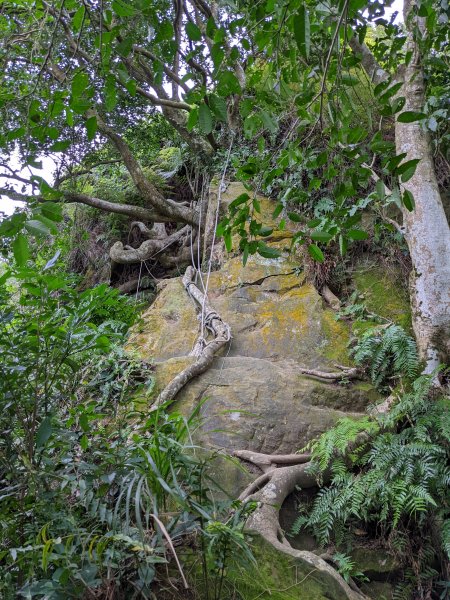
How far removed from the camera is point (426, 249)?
4.15 metres

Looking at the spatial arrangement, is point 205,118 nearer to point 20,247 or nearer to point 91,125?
point 91,125

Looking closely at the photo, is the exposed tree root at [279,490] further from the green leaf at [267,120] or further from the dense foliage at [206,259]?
the green leaf at [267,120]

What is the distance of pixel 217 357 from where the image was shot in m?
4.70

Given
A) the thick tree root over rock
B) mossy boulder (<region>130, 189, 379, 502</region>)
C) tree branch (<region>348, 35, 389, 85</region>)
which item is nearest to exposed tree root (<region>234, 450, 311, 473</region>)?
the thick tree root over rock

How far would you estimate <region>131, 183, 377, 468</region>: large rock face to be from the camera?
3.80 metres

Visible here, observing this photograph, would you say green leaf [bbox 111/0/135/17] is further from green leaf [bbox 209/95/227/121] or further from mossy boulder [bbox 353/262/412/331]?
mossy boulder [bbox 353/262/412/331]

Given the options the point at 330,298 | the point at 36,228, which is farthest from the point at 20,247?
the point at 330,298

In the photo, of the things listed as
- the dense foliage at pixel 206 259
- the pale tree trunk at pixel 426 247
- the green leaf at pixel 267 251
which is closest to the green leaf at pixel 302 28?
the dense foliage at pixel 206 259

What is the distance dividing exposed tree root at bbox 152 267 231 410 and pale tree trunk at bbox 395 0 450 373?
6.19ft

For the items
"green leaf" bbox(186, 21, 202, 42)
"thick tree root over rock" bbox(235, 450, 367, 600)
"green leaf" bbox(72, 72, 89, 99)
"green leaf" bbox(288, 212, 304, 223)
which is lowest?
"thick tree root over rock" bbox(235, 450, 367, 600)

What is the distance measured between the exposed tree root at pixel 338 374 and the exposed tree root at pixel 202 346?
0.90 metres

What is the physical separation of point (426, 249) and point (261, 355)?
191 centimetres

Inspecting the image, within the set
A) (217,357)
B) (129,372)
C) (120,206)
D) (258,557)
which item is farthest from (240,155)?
(258,557)

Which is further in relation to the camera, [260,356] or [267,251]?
[260,356]
